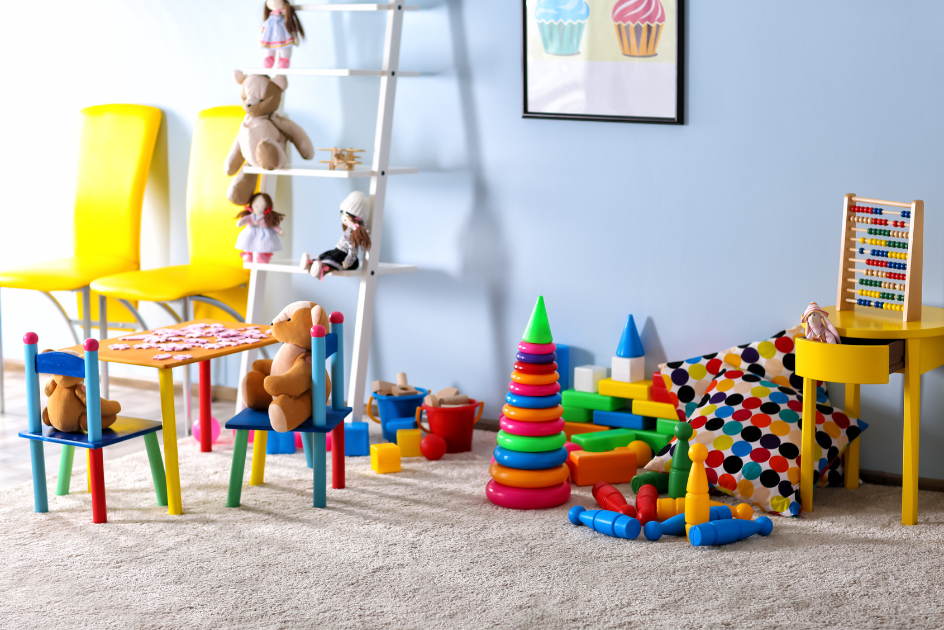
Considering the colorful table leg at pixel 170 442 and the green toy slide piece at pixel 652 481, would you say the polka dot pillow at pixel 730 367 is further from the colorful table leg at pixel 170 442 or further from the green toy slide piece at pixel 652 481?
the colorful table leg at pixel 170 442

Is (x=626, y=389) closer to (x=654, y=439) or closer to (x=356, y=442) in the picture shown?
(x=654, y=439)

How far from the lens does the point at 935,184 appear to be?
2750 millimetres

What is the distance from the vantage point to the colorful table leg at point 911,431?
254 cm

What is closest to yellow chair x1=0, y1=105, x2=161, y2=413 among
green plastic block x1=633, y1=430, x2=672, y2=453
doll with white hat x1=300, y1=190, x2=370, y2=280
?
doll with white hat x1=300, y1=190, x2=370, y2=280

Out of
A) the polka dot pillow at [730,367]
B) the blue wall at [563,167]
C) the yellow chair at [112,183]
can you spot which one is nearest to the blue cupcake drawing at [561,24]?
the blue wall at [563,167]

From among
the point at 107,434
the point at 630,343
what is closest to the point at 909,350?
the point at 630,343

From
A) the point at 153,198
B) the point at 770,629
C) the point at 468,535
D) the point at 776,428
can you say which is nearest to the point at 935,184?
the point at 776,428

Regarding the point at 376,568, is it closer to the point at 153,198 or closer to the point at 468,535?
the point at 468,535

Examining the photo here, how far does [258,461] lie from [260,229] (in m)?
0.93

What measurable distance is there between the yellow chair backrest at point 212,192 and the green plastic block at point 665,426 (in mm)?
1650

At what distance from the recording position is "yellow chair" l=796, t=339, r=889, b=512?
2.49 m

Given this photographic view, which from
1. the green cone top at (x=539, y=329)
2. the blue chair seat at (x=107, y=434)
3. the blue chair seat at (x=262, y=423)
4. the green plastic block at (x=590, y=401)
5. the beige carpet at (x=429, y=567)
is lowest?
the beige carpet at (x=429, y=567)

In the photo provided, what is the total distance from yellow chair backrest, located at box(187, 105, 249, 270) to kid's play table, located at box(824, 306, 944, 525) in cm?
216

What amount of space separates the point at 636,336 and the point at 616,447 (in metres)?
0.36
